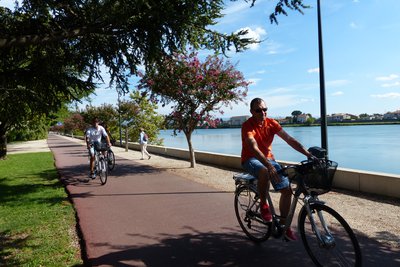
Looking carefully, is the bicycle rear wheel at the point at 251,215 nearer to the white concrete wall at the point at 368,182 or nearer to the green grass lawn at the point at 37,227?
the green grass lawn at the point at 37,227

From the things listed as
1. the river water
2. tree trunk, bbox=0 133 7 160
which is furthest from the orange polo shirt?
tree trunk, bbox=0 133 7 160

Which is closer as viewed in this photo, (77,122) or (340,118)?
(77,122)

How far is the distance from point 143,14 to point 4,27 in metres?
2.55

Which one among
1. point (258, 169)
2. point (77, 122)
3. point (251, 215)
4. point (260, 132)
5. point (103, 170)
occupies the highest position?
point (77, 122)

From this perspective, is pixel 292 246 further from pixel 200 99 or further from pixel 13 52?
pixel 200 99

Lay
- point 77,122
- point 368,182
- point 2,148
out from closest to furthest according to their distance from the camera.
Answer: point 368,182, point 2,148, point 77,122

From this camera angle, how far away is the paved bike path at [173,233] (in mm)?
4086

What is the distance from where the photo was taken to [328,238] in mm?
3549

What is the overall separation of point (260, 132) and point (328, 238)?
146 centimetres

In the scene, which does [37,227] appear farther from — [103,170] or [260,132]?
[103,170]

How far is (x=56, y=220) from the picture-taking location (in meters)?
5.92

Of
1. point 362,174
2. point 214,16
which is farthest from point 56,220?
point 362,174

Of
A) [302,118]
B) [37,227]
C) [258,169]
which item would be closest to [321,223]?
[258,169]

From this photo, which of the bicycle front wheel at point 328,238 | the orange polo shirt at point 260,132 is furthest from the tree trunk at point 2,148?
the bicycle front wheel at point 328,238
